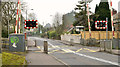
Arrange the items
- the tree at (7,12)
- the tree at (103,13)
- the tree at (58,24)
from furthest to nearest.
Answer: the tree at (58,24), the tree at (103,13), the tree at (7,12)

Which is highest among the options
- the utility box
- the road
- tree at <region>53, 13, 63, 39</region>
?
tree at <region>53, 13, 63, 39</region>

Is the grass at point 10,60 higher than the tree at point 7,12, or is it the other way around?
the tree at point 7,12

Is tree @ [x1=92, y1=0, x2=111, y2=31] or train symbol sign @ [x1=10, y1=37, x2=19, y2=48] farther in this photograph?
tree @ [x1=92, y1=0, x2=111, y2=31]

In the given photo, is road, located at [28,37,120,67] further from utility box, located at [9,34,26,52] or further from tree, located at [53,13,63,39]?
tree, located at [53,13,63,39]

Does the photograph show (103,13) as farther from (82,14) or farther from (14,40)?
(14,40)

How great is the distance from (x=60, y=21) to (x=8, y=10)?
3861 centimetres

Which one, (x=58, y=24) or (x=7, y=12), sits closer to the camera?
(x=7, y=12)

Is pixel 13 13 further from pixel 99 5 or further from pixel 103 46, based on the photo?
pixel 103 46

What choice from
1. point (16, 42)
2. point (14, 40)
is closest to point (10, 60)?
point (14, 40)

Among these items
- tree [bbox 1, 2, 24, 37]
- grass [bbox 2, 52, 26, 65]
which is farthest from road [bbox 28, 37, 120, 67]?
tree [bbox 1, 2, 24, 37]

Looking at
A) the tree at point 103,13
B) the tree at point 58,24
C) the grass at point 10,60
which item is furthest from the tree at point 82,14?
the grass at point 10,60

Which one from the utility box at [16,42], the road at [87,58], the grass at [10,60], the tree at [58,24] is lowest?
the road at [87,58]

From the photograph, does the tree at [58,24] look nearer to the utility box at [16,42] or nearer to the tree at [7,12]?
the tree at [7,12]

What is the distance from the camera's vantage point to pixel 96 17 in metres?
48.3
